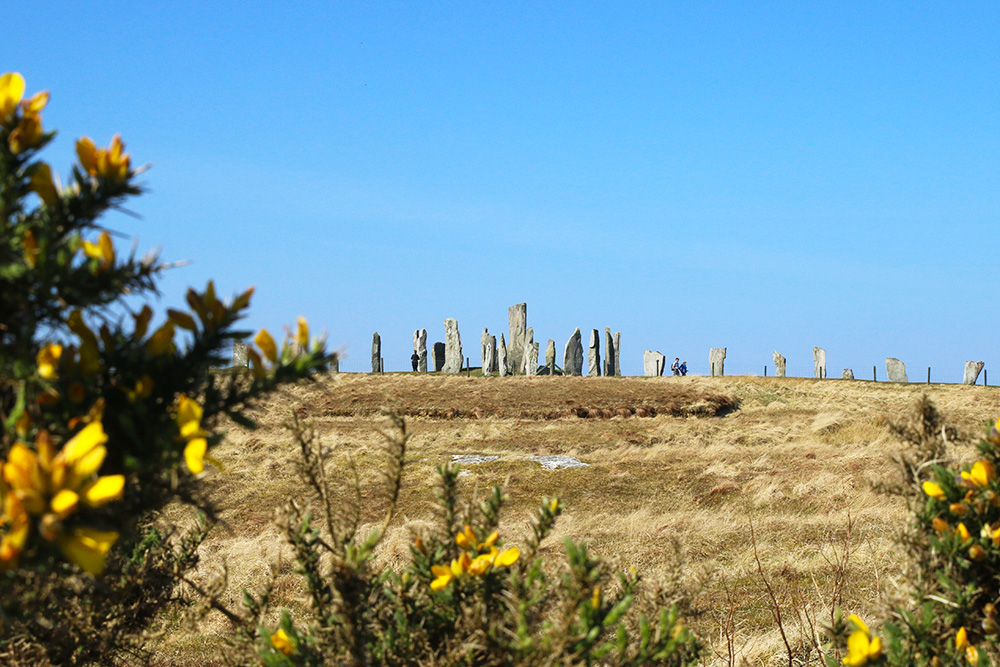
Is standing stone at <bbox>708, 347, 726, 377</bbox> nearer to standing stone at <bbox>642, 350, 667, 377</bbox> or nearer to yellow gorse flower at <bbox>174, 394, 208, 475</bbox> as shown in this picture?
standing stone at <bbox>642, 350, 667, 377</bbox>

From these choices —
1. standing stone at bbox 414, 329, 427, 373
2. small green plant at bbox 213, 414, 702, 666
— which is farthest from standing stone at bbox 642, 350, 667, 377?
small green plant at bbox 213, 414, 702, 666

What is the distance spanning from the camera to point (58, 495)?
3.38ft

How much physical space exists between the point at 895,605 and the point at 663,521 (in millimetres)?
7380

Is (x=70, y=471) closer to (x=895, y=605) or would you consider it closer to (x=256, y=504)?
(x=895, y=605)

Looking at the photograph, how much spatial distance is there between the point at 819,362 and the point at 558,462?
24.5 metres

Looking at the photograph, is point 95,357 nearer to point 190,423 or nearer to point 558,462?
point 190,423

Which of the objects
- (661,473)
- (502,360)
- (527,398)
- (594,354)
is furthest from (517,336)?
(661,473)

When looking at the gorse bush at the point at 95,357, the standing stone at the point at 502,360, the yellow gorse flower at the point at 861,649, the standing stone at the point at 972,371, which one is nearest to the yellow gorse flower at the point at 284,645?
the gorse bush at the point at 95,357

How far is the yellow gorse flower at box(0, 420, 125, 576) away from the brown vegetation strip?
71.1 feet

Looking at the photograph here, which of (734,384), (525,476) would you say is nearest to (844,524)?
(525,476)

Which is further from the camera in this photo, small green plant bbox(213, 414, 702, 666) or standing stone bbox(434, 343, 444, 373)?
standing stone bbox(434, 343, 444, 373)

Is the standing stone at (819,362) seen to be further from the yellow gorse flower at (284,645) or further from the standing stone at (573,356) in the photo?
the yellow gorse flower at (284,645)

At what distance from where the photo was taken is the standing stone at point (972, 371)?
3173 cm

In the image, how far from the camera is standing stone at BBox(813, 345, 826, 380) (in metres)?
34.9
